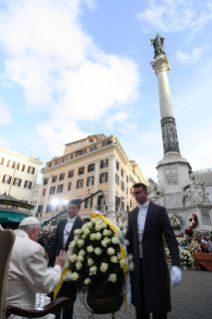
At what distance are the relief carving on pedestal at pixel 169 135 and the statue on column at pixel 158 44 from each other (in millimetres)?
7594

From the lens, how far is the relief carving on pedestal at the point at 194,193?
10695mm

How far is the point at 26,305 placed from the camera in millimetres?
1792

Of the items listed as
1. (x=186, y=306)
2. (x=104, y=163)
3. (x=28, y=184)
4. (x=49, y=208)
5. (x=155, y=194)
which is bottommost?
(x=186, y=306)

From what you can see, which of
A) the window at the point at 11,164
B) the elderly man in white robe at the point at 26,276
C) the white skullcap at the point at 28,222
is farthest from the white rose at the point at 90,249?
the window at the point at 11,164

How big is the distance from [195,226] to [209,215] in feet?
3.51

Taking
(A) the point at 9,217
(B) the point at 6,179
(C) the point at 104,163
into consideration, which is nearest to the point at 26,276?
(A) the point at 9,217

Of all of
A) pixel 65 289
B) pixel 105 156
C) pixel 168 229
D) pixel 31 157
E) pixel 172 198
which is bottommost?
pixel 65 289

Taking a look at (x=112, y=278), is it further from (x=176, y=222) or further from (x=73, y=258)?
(x=176, y=222)

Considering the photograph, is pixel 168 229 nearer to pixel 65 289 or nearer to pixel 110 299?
pixel 110 299

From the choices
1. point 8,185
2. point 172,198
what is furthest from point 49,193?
point 172,198

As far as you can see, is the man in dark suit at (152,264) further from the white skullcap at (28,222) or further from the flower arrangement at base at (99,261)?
the white skullcap at (28,222)

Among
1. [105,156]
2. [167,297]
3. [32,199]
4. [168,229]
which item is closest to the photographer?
[167,297]

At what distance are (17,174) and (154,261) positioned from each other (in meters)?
41.5

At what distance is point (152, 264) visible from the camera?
2.25m
